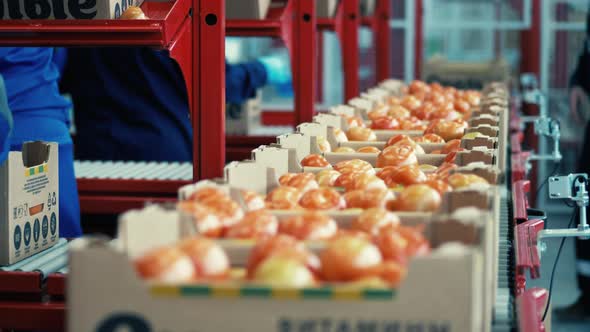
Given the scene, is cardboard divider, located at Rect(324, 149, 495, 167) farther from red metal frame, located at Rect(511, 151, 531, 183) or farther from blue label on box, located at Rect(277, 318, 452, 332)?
blue label on box, located at Rect(277, 318, 452, 332)

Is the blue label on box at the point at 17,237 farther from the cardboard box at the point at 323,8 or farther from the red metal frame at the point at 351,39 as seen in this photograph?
the cardboard box at the point at 323,8

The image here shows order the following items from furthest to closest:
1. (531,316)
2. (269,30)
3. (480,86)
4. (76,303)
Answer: (480,86) → (269,30) → (531,316) → (76,303)

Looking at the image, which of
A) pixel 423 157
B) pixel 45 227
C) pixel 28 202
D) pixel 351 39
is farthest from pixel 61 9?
pixel 351 39

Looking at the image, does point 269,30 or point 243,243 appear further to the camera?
point 269,30

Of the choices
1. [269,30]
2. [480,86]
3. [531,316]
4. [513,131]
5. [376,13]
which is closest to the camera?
[531,316]

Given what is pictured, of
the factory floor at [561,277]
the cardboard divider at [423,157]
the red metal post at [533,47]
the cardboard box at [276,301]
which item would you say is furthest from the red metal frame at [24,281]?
the red metal post at [533,47]

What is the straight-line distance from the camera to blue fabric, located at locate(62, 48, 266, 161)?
5023 millimetres

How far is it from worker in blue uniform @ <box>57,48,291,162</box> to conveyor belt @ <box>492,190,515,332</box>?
8.07ft

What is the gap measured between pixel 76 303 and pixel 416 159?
1448 millimetres

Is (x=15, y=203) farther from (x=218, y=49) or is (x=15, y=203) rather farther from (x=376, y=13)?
(x=376, y=13)

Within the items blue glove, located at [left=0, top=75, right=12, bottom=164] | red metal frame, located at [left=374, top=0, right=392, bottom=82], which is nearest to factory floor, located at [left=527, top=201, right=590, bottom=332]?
red metal frame, located at [left=374, top=0, right=392, bottom=82]

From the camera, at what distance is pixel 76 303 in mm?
1400

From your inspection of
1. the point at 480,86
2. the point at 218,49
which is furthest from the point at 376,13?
the point at 218,49

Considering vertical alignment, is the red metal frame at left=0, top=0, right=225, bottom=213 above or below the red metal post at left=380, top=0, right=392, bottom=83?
below
